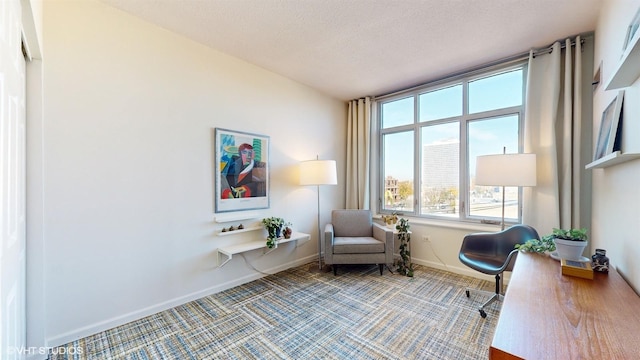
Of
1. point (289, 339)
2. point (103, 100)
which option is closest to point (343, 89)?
point (103, 100)

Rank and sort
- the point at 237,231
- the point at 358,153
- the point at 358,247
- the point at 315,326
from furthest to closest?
the point at 358,153
the point at 358,247
the point at 237,231
the point at 315,326

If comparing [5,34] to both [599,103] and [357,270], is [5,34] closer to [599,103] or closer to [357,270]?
[357,270]

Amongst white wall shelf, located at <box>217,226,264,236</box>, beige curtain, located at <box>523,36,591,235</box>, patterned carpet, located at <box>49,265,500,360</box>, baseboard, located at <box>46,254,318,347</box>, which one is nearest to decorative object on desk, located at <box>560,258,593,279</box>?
patterned carpet, located at <box>49,265,500,360</box>

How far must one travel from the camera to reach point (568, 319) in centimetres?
98

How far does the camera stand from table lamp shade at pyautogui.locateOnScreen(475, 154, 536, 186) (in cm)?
244

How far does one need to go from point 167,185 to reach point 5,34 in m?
1.64

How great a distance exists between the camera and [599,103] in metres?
2.15

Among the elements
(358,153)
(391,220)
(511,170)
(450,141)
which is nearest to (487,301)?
(511,170)

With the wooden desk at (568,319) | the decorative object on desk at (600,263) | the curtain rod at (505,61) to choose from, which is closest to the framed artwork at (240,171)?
the curtain rod at (505,61)

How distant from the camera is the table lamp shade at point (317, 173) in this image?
3359 mm

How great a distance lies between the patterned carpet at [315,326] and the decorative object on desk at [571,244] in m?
0.87

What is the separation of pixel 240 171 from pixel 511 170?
2.85 metres

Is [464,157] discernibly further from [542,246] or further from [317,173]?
[317,173]

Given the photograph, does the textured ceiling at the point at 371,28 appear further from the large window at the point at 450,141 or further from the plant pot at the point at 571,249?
the plant pot at the point at 571,249
